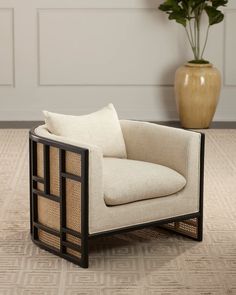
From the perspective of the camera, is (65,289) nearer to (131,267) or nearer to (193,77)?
(131,267)

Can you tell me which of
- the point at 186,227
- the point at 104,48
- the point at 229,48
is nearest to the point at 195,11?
the point at 229,48

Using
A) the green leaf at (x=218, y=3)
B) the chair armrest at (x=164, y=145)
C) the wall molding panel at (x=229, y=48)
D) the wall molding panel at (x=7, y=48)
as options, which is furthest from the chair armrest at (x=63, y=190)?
the wall molding panel at (x=229, y=48)

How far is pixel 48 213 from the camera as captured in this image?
4008 millimetres

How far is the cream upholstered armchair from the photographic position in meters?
3.74

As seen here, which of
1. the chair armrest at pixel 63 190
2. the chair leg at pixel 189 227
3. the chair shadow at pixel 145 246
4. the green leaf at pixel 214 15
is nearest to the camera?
the chair armrest at pixel 63 190

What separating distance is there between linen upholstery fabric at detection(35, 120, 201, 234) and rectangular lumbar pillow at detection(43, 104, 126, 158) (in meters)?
0.07

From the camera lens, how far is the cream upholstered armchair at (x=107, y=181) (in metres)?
3.74

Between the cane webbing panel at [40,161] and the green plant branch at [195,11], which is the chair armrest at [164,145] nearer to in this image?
the cane webbing panel at [40,161]

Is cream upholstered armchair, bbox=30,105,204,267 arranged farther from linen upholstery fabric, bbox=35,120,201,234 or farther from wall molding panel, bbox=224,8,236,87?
wall molding panel, bbox=224,8,236,87

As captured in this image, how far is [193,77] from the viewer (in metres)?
7.31

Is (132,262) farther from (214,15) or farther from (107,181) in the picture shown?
(214,15)

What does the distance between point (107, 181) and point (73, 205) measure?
19 centimetres

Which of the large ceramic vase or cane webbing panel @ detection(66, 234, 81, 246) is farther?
the large ceramic vase

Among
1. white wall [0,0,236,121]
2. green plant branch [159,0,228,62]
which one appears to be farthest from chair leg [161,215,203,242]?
white wall [0,0,236,121]
